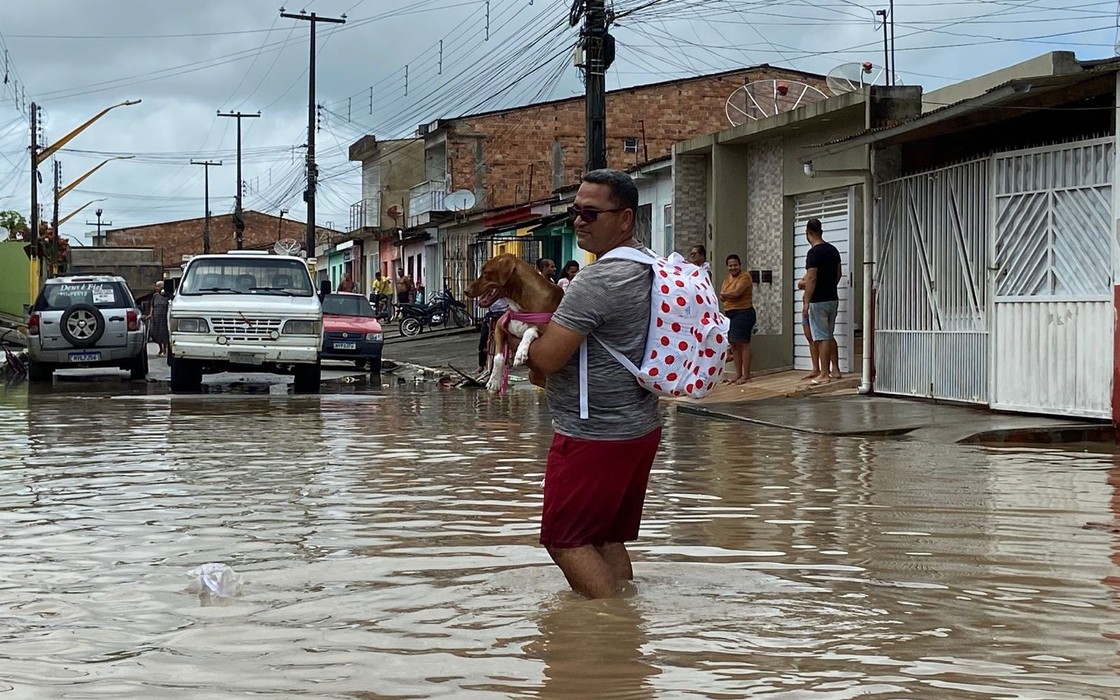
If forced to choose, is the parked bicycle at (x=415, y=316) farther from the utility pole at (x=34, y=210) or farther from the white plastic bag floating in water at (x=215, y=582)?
the white plastic bag floating in water at (x=215, y=582)

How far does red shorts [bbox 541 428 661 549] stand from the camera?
219 inches

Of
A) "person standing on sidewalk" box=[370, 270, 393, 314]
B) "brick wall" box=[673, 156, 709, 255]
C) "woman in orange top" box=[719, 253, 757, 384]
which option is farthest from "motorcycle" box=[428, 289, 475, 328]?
"woman in orange top" box=[719, 253, 757, 384]

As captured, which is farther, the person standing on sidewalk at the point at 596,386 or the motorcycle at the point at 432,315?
the motorcycle at the point at 432,315

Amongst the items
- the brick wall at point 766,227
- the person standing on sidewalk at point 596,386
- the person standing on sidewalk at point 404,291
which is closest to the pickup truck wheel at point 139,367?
the brick wall at point 766,227

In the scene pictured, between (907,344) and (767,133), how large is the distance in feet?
21.8

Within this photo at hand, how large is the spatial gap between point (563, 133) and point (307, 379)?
105 feet

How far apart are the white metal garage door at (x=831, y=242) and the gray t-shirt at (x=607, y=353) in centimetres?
1529

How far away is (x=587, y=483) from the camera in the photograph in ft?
18.3

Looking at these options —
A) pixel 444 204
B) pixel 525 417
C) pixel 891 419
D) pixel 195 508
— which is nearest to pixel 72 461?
pixel 195 508

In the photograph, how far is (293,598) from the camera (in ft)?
20.4

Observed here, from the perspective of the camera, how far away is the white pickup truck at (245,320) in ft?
67.9

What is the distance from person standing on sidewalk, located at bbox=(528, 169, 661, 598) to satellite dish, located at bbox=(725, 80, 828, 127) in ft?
62.7

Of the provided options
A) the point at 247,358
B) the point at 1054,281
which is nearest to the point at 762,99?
the point at 247,358

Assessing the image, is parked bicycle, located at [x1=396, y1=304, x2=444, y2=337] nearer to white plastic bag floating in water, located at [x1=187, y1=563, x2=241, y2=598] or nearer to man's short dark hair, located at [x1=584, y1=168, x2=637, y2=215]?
white plastic bag floating in water, located at [x1=187, y1=563, x2=241, y2=598]
